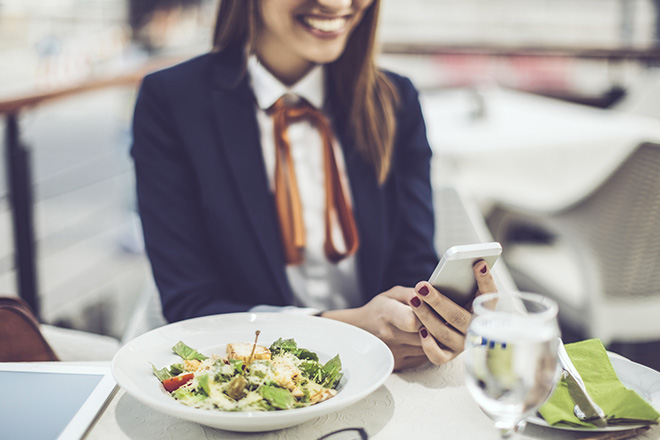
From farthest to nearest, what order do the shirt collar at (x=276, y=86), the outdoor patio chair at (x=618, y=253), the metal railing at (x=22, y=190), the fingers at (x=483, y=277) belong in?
the metal railing at (x=22, y=190), the outdoor patio chair at (x=618, y=253), the shirt collar at (x=276, y=86), the fingers at (x=483, y=277)

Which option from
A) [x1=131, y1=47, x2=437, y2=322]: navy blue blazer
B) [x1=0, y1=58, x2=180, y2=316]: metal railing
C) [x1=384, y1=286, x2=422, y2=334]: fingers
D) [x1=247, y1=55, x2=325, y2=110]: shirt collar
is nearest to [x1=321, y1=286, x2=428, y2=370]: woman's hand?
[x1=384, y1=286, x2=422, y2=334]: fingers

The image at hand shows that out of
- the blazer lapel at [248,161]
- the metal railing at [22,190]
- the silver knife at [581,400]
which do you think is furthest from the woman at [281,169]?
the metal railing at [22,190]

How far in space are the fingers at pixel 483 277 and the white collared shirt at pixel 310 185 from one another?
637mm

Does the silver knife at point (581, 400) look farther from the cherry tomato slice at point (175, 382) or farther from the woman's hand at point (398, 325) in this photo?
the cherry tomato slice at point (175, 382)

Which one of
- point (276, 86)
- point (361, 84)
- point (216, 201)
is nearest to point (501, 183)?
point (361, 84)

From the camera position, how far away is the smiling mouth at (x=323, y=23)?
4.32 ft

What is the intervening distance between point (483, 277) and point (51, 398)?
1.95 ft

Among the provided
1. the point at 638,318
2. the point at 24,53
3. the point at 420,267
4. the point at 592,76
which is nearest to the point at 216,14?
the point at 420,267

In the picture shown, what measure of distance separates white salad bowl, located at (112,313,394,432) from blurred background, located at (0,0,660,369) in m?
0.53

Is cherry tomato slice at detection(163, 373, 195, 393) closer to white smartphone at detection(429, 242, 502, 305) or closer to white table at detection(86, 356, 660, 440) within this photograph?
white table at detection(86, 356, 660, 440)

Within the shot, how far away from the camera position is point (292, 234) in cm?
144

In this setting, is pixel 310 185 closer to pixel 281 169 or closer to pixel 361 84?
pixel 281 169

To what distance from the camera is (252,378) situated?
2.61ft

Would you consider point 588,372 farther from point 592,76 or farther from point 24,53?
point 24,53
